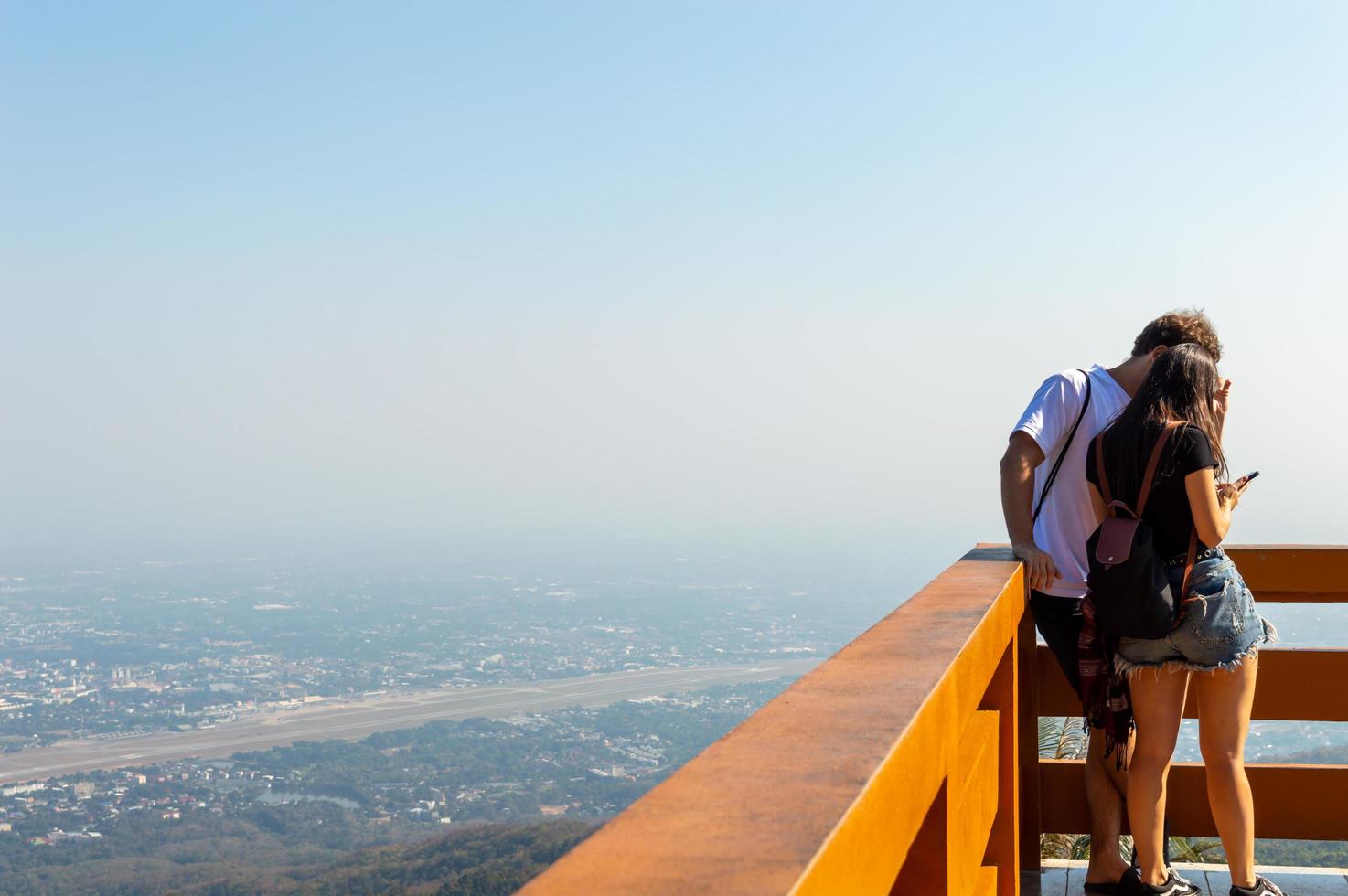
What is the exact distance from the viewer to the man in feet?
9.96

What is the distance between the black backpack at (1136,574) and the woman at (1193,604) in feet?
0.08

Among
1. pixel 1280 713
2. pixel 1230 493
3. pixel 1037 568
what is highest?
pixel 1230 493

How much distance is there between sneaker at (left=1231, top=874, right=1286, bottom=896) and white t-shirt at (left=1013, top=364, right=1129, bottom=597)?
81 cm

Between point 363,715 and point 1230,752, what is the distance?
112 metres

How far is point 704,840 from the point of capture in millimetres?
753

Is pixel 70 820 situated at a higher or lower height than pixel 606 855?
lower

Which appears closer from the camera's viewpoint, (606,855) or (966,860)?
(606,855)

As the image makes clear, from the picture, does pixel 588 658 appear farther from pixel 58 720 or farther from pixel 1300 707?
pixel 1300 707

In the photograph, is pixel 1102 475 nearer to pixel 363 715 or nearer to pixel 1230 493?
pixel 1230 493

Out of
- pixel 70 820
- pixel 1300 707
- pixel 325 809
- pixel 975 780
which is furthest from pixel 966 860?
pixel 70 820

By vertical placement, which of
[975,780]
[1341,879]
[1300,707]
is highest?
[975,780]

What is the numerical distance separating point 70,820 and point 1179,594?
285 feet

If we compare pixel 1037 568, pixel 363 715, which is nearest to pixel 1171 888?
pixel 1037 568

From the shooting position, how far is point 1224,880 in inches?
138
